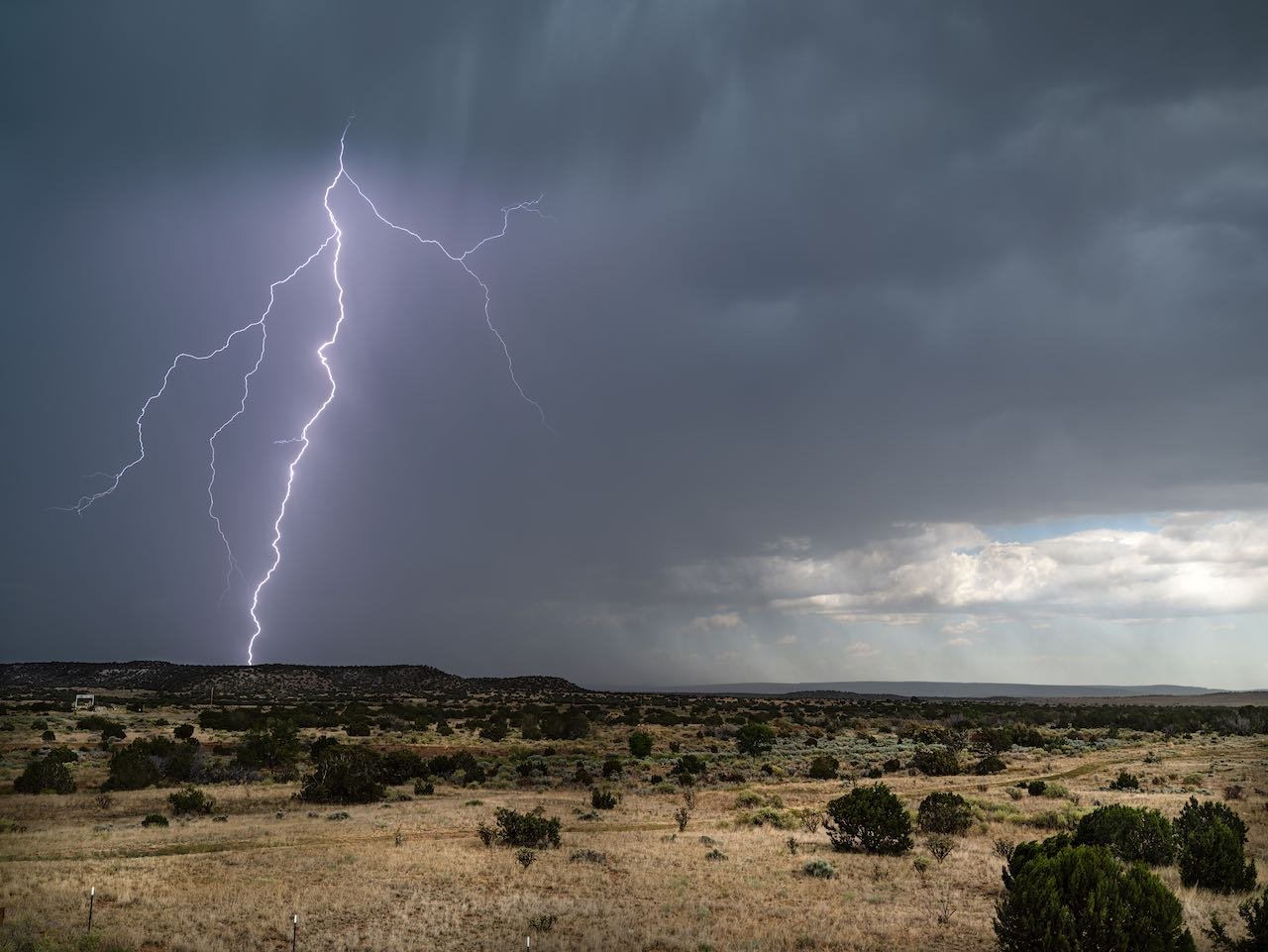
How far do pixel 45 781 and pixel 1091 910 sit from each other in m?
38.0

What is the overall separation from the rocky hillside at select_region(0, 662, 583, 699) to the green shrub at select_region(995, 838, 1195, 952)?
10888cm

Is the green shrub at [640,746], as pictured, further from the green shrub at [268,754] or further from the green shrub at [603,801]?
the green shrub at [268,754]

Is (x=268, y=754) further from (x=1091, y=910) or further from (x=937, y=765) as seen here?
(x=1091, y=910)

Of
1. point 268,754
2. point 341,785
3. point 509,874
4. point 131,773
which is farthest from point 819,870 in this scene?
point 268,754

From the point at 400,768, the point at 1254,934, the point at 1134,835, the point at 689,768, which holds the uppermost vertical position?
the point at 1254,934

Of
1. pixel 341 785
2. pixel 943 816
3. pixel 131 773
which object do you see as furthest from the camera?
pixel 131 773

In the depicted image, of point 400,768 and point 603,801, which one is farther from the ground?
point 603,801

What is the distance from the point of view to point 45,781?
31.9 m

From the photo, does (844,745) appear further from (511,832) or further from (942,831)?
(511,832)

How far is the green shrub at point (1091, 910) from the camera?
10.8 meters

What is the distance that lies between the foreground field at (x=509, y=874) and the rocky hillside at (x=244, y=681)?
289ft

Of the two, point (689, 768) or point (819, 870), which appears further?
point (689, 768)

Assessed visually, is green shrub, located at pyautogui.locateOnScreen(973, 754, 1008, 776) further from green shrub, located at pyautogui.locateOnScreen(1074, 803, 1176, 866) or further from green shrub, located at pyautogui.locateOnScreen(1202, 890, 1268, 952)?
green shrub, located at pyautogui.locateOnScreen(1202, 890, 1268, 952)

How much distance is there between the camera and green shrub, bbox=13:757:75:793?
31.4 meters
